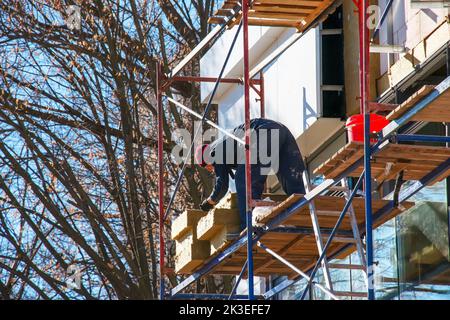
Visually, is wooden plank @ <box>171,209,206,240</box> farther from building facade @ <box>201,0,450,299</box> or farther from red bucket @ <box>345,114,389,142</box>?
red bucket @ <box>345,114,389,142</box>

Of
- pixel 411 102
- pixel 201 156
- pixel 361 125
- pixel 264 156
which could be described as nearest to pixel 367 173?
pixel 411 102

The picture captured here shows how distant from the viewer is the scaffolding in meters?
12.2

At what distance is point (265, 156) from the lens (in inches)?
627

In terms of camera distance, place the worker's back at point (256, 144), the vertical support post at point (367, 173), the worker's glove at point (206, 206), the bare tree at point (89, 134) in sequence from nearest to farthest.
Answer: the vertical support post at point (367, 173) < the worker's back at point (256, 144) < the worker's glove at point (206, 206) < the bare tree at point (89, 134)

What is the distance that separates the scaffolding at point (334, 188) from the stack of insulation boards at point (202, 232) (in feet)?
0.50

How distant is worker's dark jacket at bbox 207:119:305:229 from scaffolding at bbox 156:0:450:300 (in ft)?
1.75

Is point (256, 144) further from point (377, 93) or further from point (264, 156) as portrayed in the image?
point (377, 93)

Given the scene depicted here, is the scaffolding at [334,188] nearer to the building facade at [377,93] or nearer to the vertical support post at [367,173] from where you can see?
the vertical support post at [367,173]

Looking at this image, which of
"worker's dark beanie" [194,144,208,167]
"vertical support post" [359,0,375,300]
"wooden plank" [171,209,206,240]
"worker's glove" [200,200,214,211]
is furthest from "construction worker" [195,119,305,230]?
"vertical support post" [359,0,375,300]

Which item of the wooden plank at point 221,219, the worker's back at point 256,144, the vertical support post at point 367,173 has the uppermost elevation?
the worker's back at point 256,144

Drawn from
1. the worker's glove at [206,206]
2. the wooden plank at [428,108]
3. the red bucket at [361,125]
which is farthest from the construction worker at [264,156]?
the wooden plank at [428,108]

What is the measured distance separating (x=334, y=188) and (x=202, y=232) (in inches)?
104

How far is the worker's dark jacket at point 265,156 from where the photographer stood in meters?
15.8
